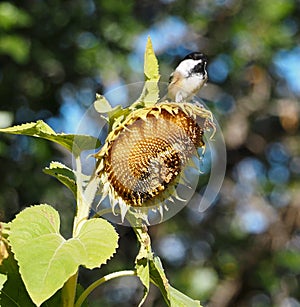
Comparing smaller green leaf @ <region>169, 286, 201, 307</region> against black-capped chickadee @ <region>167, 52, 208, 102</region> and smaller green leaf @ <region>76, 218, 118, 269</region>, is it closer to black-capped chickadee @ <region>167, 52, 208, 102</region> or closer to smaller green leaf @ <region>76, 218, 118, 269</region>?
smaller green leaf @ <region>76, 218, 118, 269</region>

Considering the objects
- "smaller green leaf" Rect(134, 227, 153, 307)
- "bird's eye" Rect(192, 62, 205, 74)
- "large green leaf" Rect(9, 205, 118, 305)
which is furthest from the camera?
"bird's eye" Rect(192, 62, 205, 74)

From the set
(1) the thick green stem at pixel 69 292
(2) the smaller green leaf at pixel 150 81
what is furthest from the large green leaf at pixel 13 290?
(2) the smaller green leaf at pixel 150 81

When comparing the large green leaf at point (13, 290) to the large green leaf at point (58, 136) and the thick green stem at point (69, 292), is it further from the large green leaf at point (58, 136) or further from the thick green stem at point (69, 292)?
the large green leaf at point (58, 136)

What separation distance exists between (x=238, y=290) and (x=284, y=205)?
57cm

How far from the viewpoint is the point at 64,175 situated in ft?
3.32

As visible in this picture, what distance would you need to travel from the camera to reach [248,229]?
4793 mm

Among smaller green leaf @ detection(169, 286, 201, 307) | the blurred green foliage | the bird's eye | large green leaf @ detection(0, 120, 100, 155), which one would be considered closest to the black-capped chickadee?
the bird's eye

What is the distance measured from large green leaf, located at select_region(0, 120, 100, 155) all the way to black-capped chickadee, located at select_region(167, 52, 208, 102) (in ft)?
0.42

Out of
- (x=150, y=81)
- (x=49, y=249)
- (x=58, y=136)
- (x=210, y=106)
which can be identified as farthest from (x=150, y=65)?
(x=210, y=106)

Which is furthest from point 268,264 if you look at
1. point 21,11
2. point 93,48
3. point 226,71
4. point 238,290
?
point 21,11

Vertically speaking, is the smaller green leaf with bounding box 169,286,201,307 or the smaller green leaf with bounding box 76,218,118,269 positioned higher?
the smaller green leaf with bounding box 76,218,118,269

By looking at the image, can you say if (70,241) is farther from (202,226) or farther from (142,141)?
(202,226)

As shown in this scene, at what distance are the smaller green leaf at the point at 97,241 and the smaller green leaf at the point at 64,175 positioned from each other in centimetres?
7

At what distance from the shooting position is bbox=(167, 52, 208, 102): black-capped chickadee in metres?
1.04
